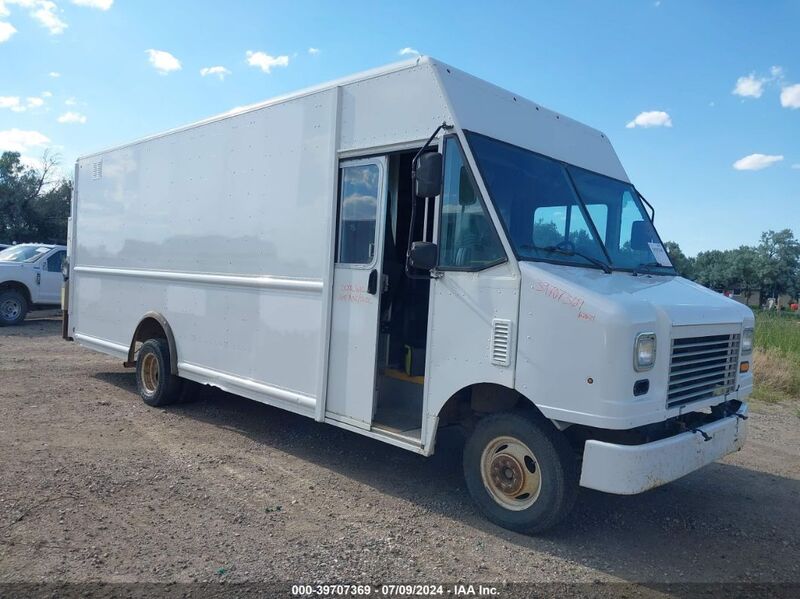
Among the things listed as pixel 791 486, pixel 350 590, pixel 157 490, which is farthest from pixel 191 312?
pixel 791 486

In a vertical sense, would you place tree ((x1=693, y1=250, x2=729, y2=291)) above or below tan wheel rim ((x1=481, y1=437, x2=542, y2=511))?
above

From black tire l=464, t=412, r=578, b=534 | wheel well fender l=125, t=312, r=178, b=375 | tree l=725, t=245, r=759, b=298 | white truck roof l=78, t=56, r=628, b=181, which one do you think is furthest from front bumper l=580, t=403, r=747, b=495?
tree l=725, t=245, r=759, b=298

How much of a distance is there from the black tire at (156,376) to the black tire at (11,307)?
32.4ft

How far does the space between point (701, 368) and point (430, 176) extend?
2352mm

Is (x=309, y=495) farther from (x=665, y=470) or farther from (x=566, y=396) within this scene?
(x=665, y=470)

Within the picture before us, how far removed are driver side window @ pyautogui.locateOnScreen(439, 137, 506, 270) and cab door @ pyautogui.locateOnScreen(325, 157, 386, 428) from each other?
0.63 m

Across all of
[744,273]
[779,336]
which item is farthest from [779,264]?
[779,336]

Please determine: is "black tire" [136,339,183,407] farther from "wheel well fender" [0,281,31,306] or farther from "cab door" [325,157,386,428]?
"wheel well fender" [0,281,31,306]

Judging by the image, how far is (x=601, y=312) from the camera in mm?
3740

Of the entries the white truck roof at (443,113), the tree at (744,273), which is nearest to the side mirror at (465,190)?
A: the white truck roof at (443,113)

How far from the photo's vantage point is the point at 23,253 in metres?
16.0

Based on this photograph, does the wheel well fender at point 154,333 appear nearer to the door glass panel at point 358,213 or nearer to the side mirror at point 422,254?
the door glass panel at point 358,213

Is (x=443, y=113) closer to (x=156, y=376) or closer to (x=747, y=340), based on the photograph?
(x=747, y=340)

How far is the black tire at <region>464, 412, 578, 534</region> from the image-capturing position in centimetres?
408
